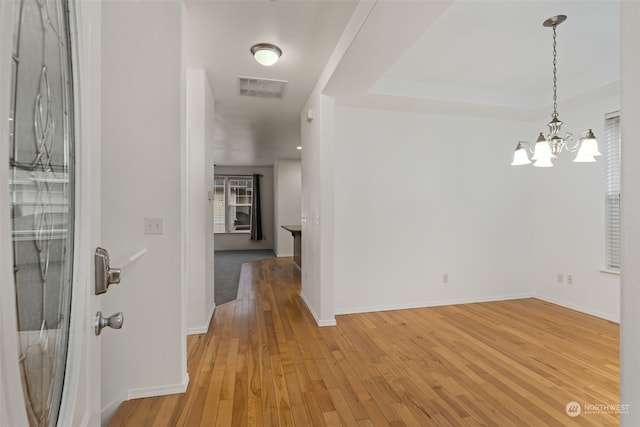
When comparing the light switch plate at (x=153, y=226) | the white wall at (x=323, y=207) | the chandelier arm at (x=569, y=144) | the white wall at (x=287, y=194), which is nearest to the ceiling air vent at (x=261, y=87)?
the white wall at (x=323, y=207)

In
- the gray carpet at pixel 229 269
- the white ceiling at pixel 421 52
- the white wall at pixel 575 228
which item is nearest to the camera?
the white ceiling at pixel 421 52

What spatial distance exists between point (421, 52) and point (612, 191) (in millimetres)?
2726

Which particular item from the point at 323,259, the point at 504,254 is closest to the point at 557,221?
the point at 504,254

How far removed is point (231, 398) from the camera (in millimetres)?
1956

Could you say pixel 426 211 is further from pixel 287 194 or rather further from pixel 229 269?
pixel 287 194

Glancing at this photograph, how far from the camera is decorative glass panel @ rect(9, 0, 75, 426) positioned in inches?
17.7

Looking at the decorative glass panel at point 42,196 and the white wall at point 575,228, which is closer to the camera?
the decorative glass panel at point 42,196

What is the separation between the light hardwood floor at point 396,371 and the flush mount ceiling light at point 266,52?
8.30 ft

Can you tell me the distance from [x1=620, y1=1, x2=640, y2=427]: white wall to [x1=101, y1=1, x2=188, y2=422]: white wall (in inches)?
84.3

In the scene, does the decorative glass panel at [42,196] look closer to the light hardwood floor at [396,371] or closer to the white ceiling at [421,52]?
the light hardwood floor at [396,371]

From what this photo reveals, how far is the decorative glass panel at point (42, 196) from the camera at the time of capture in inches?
17.7

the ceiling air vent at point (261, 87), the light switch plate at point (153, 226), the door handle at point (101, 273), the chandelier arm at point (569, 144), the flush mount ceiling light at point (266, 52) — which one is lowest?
the door handle at point (101, 273)

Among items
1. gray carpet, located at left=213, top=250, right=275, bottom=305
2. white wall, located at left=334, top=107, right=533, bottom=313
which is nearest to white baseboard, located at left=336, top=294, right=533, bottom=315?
white wall, located at left=334, top=107, right=533, bottom=313

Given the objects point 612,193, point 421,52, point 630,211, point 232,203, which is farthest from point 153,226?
point 232,203
